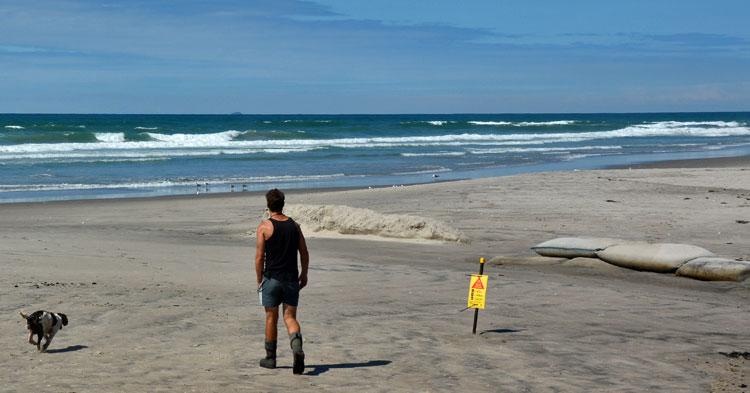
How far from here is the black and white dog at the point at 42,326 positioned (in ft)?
26.0

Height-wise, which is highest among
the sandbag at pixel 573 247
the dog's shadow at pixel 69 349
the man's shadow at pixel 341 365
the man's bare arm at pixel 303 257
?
the man's bare arm at pixel 303 257

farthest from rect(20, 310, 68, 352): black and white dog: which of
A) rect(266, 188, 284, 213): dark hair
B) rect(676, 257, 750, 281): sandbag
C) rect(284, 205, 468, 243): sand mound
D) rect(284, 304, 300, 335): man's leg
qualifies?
rect(284, 205, 468, 243): sand mound

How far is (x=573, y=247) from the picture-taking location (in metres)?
14.0

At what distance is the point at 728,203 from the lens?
21641mm

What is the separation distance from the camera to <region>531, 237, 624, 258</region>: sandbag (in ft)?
45.5

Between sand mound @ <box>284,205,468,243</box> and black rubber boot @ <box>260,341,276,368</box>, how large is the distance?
27.9ft

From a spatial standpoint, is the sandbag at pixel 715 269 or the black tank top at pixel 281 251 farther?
the sandbag at pixel 715 269

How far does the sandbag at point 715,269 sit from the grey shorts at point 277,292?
6.87 meters

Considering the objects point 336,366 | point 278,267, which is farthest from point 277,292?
point 336,366

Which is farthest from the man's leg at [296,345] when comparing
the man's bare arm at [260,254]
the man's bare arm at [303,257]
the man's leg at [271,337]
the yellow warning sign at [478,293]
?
the yellow warning sign at [478,293]

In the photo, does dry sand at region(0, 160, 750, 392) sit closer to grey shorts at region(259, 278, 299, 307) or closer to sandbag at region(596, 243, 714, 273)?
sandbag at region(596, 243, 714, 273)

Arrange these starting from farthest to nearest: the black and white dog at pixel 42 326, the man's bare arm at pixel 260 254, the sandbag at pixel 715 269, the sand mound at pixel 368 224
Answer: the sand mound at pixel 368 224 → the sandbag at pixel 715 269 → the black and white dog at pixel 42 326 → the man's bare arm at pixel 260 254

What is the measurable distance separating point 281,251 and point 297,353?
0.74 meters

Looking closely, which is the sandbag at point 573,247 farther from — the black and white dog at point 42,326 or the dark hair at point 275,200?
the black and white dog at point 42,326
